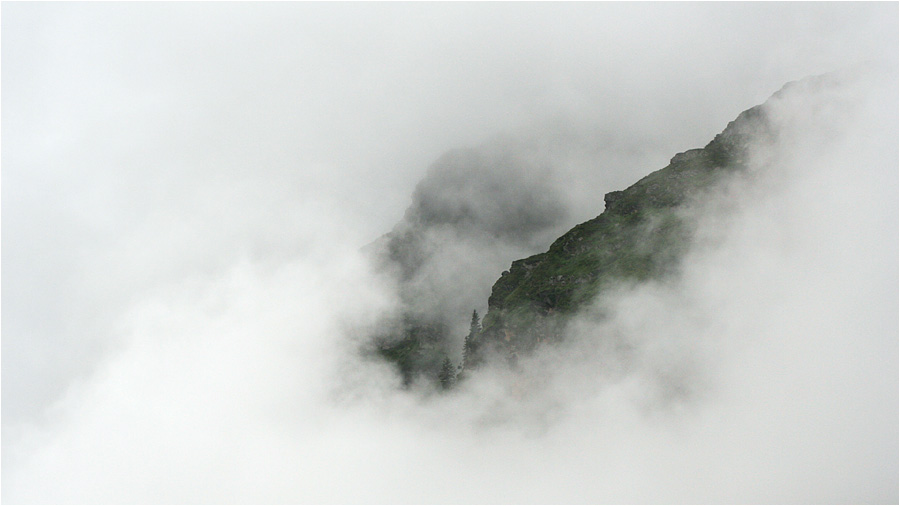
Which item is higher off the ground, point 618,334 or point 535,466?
point 618,334

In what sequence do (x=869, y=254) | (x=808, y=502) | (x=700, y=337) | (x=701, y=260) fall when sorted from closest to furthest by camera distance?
(x=808, y=502) < (x=869, y=254) < (x=700, y=337) < (x=701, y=260)

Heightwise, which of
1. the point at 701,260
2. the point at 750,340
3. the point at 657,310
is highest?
the point at 701,260

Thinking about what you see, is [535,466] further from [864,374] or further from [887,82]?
[887,82]

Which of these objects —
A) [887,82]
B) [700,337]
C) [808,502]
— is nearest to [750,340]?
[700,337]

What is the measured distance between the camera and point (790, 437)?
143875 mm

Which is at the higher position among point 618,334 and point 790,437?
point 618,334

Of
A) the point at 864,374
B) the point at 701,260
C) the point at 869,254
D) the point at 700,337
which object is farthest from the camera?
the point at 701,260

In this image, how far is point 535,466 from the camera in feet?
621

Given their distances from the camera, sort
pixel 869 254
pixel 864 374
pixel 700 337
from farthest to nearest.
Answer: pixel 700 337 < pixel 869 254 < pixel 864 374

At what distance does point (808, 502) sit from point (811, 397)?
29.1m

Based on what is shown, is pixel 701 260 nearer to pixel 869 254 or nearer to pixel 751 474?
pixel 869 254

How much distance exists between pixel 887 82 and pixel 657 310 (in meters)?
110

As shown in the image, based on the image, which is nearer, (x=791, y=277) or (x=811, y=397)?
(x=811, y=397)

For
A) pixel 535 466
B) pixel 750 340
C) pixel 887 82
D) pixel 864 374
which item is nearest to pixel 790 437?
pixel 864 374
